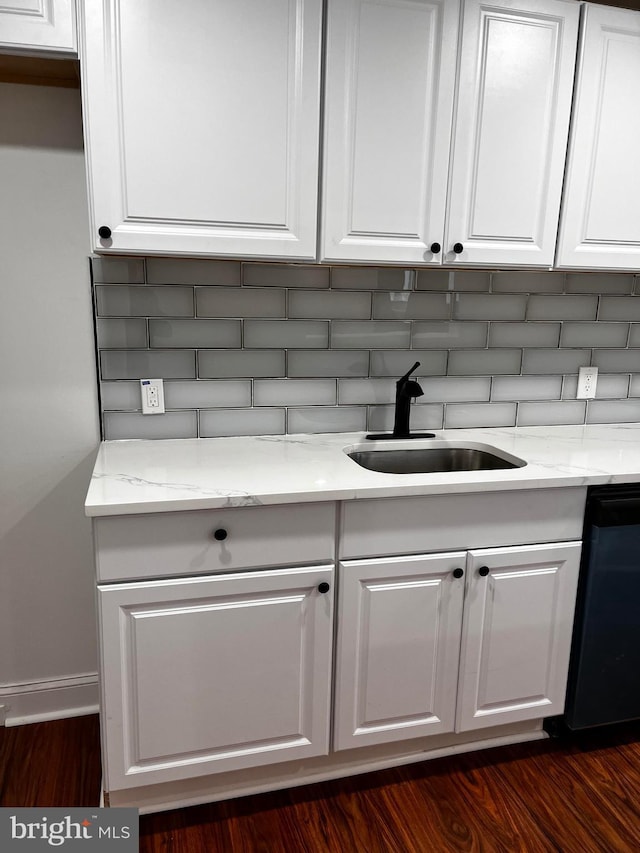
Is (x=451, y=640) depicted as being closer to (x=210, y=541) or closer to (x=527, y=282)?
→ (x=210, y=541)

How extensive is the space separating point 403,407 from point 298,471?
0.54m

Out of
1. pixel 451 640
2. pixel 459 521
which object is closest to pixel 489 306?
pixel 459 521

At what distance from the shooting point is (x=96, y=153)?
1496 millimetres

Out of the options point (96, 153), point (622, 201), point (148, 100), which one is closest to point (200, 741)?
point (96, 153)

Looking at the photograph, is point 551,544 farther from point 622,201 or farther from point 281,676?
point 622,201

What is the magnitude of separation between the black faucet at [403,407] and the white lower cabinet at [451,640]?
0.50 m

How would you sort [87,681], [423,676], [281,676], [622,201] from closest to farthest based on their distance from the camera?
[281,676] < [423,676] < [622,201] < [87,681]

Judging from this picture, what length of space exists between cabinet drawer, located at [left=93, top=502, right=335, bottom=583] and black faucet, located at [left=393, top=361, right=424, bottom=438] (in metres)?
0.57

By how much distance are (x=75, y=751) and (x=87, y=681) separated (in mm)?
230

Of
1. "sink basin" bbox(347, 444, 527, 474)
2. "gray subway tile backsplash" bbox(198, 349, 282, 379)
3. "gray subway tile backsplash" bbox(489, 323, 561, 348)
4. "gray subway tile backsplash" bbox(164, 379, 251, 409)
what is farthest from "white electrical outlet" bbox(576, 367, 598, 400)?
"gray subway tile backsplash" bbox(164, 379, 251, 409)

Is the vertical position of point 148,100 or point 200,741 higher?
point 148,100

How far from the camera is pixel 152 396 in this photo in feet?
6.28

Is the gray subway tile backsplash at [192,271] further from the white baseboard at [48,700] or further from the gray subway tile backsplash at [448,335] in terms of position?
the white baseboard at [48,700]

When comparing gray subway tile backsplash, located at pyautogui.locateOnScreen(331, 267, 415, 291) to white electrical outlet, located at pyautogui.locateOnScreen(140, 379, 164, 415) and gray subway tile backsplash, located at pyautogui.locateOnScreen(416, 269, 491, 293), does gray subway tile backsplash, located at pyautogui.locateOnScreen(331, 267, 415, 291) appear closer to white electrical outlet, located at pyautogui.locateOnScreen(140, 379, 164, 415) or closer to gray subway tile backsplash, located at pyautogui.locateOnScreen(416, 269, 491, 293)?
gray subway tile backsplash, located at pyautogui.locateOnScreen(416, 269, 491, 293)
